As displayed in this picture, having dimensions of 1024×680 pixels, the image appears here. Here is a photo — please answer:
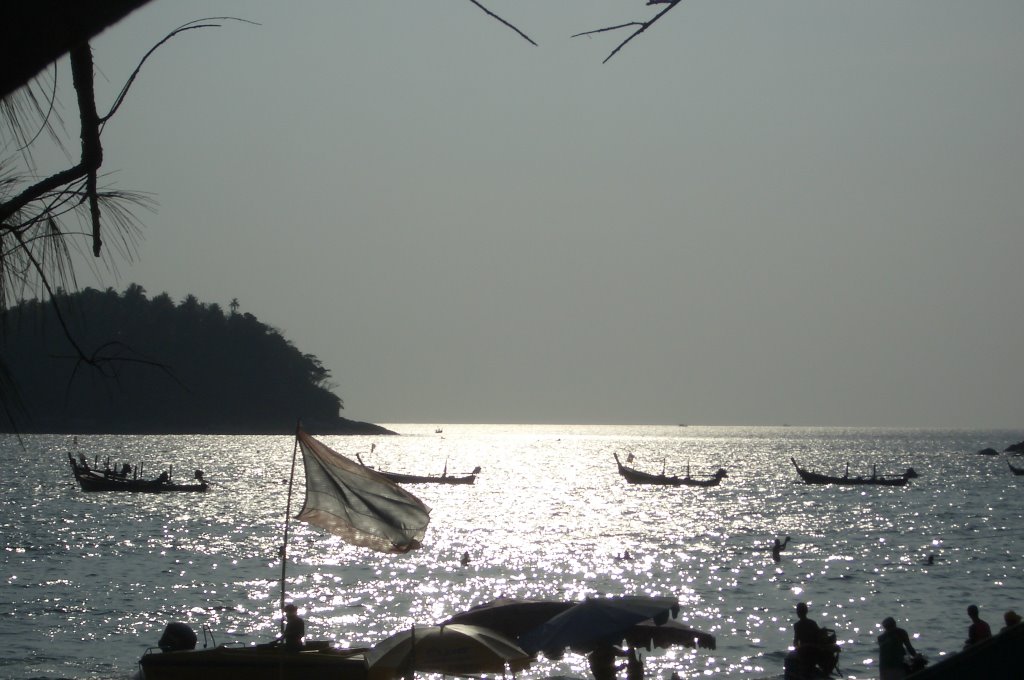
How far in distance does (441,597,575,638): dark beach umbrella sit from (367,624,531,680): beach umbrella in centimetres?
198

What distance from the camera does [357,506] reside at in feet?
34.8

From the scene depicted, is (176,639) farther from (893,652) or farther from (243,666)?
(893,652)

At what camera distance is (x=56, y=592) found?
1391 inches

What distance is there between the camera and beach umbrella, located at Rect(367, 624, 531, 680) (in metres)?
13.5

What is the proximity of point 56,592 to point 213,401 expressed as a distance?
160929 millimetres

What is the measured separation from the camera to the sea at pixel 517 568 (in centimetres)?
2797

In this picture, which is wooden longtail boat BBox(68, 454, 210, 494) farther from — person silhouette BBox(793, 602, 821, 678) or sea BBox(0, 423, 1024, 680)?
person silhouette BBox(793, 602, 821, 678)

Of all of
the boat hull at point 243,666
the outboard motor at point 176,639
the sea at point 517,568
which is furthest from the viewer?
the sea at point 517,568

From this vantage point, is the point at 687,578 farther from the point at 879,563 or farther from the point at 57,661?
the point at 57,661

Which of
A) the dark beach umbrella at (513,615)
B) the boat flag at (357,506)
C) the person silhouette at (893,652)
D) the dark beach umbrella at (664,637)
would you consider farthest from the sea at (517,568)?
the person silhouette at (893,652)

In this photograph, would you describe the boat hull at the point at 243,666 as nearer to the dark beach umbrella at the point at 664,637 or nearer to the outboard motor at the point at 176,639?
the outboard motor at the point at 176,639

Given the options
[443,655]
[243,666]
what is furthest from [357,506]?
[443,655]

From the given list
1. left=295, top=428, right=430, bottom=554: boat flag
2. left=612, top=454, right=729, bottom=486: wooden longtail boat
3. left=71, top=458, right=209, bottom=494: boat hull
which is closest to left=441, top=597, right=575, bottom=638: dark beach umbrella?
left=295, top=428, right=430, bottom=554: boat flag

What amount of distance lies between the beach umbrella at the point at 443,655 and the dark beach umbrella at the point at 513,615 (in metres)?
1.98
